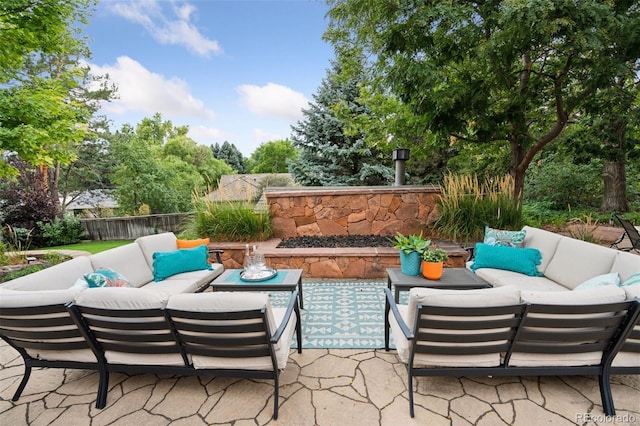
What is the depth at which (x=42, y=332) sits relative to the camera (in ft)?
5.64

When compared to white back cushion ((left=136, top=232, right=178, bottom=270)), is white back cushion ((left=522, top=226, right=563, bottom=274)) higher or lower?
lower

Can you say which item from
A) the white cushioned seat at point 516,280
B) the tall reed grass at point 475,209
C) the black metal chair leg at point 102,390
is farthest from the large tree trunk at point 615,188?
the black metal chair leg at point 102,390

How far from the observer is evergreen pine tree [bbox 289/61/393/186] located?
9.14 meters

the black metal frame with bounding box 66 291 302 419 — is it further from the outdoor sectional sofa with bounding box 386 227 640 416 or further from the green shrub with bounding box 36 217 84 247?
the green shrub with bounding box 36 217 84 247

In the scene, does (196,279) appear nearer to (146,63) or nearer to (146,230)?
(146,63)

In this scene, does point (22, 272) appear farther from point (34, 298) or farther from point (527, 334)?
point (527, 334)

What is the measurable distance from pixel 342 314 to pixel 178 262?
206 centimetres

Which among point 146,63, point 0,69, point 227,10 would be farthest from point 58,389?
point 146,63

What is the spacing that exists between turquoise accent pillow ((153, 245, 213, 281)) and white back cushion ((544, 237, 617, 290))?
3994 mm

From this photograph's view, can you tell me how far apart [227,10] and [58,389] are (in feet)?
22.1

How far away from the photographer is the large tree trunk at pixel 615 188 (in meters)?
7.46

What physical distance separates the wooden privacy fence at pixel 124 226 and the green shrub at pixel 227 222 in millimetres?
5072

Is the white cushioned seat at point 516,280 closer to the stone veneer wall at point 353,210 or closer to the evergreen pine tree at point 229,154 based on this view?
the stone veneer wall at point 353,210

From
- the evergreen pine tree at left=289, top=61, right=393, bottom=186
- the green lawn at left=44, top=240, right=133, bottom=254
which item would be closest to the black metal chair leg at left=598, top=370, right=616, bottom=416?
the evergreen pine tree at left=289, top=61, right=393, bottom=186
